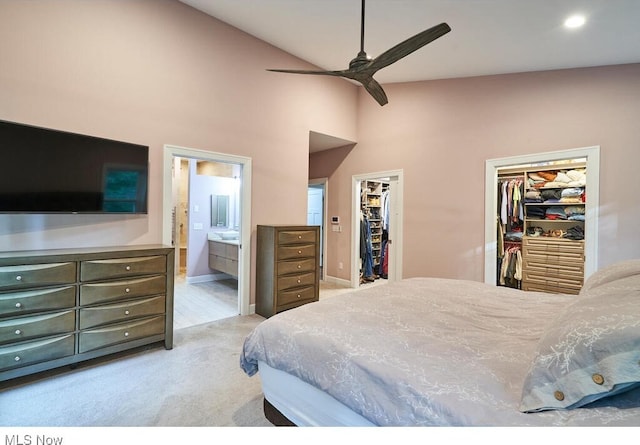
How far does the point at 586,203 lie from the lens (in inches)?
124

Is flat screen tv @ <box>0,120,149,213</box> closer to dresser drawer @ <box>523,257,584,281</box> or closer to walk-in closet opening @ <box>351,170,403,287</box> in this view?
Result: walk-in closet opening @ <box>351,170,403,287</box>

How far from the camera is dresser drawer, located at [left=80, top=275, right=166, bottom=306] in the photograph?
2.21 metres

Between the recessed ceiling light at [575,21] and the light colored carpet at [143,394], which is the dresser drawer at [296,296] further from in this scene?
the recessed ceiling light at [575,21]

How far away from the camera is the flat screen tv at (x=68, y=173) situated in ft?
6.84

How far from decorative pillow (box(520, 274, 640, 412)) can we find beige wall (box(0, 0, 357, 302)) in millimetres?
3197

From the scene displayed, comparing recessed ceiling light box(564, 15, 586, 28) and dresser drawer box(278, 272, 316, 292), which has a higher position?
recessed ceiling light box(564, 15, 586, 28)

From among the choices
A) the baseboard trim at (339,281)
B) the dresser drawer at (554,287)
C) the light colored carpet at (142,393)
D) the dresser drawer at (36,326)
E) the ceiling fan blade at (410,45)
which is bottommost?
the light colored carpet at (142,393)

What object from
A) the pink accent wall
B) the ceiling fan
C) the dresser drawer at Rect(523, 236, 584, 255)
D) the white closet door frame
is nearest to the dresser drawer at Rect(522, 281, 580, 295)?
the dresser drawer at Rect(523, 236, 584, 255)

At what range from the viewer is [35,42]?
234cm

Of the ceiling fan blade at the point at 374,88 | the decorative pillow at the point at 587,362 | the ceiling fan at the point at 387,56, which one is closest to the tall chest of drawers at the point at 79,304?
the ceiling fan at the point at 387,56

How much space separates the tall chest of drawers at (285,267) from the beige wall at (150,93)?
0.49 metres

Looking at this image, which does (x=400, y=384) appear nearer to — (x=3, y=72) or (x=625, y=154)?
(x=3, y=72)
